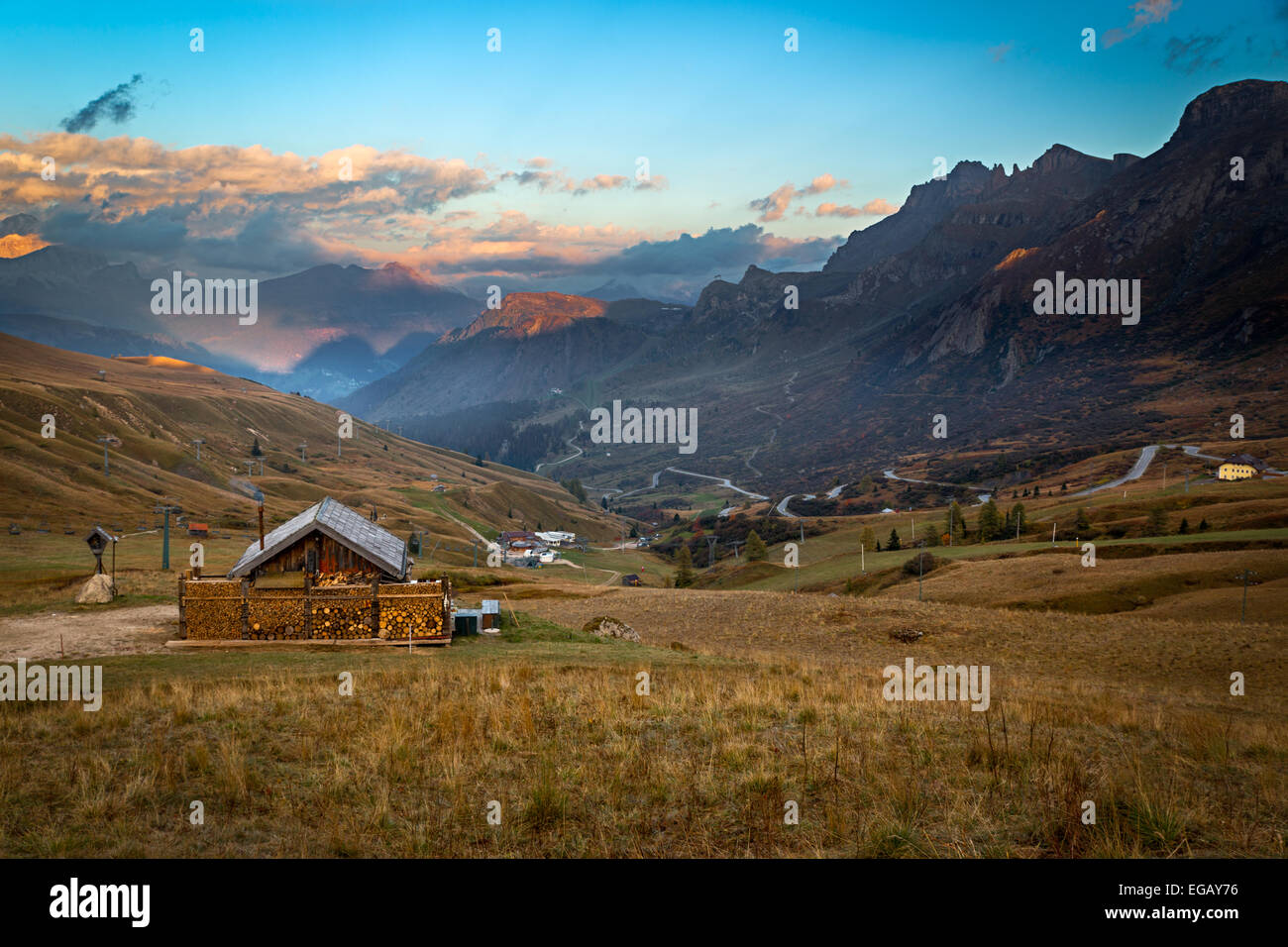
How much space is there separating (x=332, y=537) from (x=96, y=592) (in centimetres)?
1164

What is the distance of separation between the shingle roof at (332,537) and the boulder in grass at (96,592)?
6.68 meters

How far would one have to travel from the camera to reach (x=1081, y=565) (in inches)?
2160

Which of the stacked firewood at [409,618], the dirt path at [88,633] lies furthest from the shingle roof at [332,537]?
the dirt path at [88,633]

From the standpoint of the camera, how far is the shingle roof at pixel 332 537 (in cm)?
2772

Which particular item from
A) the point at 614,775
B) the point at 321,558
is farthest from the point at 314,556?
the point at 614,775

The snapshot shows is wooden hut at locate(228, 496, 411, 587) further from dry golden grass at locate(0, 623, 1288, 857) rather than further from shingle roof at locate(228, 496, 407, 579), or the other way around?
dry golden grass at locate(0, 623, 1288, 857)

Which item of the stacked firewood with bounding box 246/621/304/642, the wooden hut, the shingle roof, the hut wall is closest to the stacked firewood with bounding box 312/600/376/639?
the stacked firewood with bounding box 246/621/304/642

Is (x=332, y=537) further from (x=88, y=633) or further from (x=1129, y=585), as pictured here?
(x=1129, y=585)

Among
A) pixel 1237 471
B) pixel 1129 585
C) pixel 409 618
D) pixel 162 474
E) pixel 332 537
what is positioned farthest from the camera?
pixel 1237 471

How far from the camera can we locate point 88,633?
25.4m

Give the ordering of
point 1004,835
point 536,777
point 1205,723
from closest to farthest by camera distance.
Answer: point 1004,835 < point 536,777 < point 1205,723
